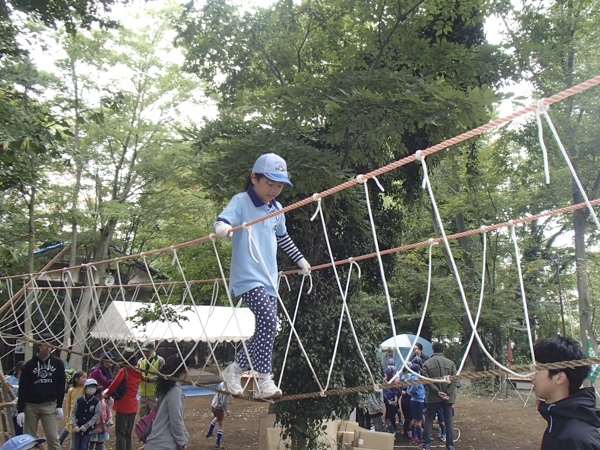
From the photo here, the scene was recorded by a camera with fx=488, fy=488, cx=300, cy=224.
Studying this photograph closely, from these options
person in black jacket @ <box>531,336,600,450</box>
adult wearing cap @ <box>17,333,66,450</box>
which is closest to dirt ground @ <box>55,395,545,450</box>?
adult wearing cap @ <box>17,333,66,450</box>

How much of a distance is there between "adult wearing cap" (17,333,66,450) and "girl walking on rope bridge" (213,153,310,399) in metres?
2.66

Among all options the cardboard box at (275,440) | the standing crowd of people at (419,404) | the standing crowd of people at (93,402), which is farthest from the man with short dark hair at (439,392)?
the standing crowd of people at (93,402)

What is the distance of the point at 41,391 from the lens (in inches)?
170

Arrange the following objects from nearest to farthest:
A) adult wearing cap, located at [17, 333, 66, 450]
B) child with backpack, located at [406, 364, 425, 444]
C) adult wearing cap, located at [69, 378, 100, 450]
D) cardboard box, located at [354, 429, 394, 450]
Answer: adult wearing cap, located at [17, 333, 66, 450], adult wearing cap, located at [69, 378, 100, 450], cardboard box, located at [354, 429, 394, 450], child with backpack, located at [406, 364, 425, 444]

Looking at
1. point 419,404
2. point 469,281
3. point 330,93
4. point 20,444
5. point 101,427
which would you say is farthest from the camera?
point 469,281

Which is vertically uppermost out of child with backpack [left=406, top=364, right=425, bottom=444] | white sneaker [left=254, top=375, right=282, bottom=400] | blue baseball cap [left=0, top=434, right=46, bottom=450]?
white sneaker [left=254, top=375, right=282, bottom=400]

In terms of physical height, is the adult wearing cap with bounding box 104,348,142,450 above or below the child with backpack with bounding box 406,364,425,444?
above

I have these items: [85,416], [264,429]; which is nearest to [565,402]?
[264,429]

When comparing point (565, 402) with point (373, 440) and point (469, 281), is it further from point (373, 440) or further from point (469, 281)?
point (469, 281)

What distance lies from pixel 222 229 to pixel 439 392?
4249mm

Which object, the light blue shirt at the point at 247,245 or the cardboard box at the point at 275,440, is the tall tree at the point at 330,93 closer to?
the cardboard box at the point at 275,440

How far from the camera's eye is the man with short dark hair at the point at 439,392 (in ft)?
18.1

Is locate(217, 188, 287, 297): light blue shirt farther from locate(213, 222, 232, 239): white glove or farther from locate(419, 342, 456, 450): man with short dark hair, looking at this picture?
locate(419, 342, 456, 450): man with short dark hair

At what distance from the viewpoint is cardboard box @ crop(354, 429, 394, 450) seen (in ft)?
16.5
